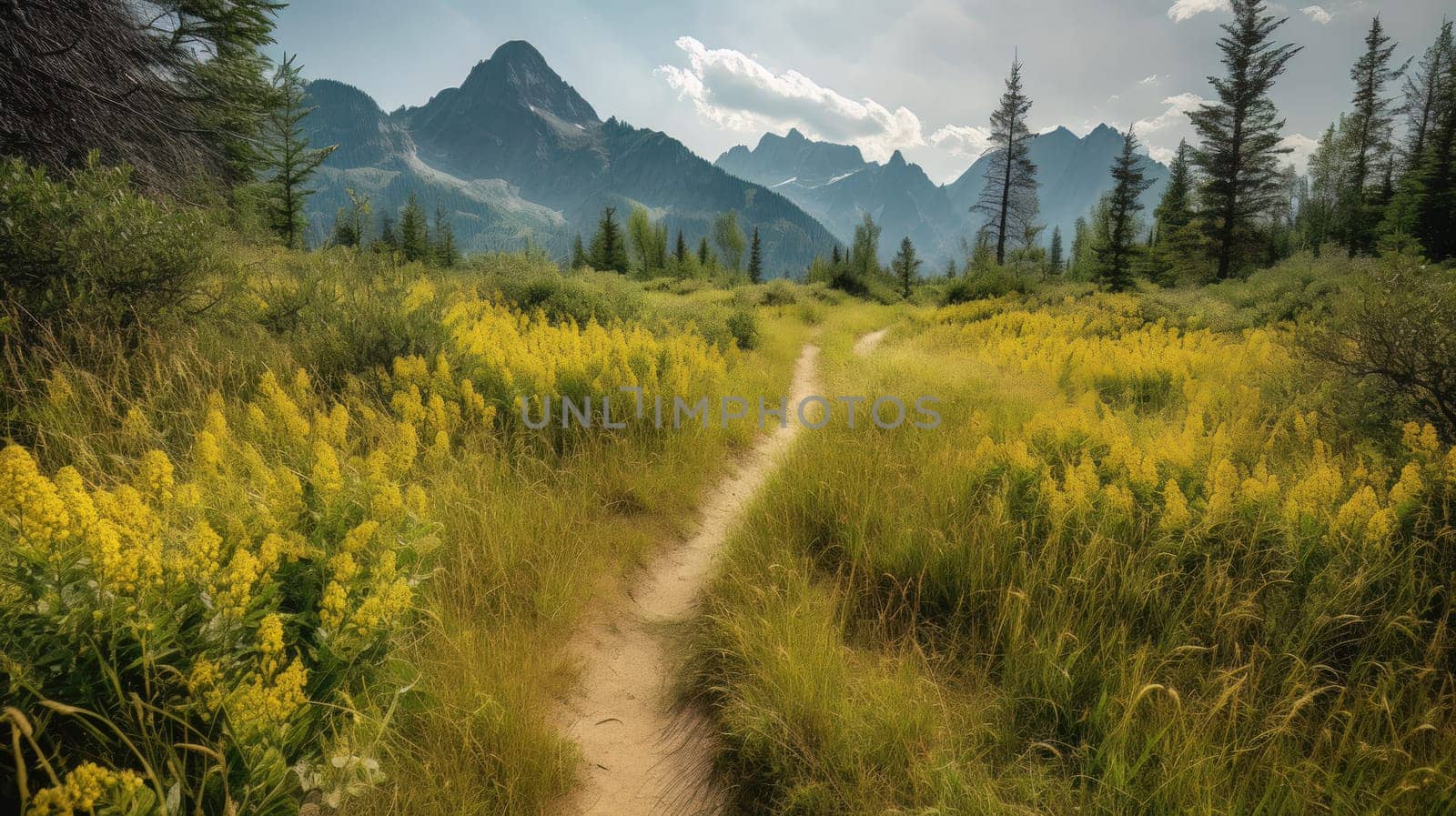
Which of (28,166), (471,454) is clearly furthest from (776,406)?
(28,166)

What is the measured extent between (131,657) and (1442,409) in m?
7.09

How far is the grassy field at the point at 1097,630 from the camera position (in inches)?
77.6

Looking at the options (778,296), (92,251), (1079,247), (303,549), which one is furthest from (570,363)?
(1079,247)

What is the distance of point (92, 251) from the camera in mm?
4164

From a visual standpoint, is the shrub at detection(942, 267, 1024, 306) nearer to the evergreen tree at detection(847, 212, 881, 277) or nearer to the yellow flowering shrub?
the yellow flowering shrub

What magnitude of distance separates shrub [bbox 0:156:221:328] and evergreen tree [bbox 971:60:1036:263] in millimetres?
29599

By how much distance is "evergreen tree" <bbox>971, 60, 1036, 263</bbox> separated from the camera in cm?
2697

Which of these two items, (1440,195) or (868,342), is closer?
(868,342)

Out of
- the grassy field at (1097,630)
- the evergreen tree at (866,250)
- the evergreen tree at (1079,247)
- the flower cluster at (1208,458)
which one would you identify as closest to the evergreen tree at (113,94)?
the grassy field at (1097,630)

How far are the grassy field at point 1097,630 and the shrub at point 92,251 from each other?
5.53 m

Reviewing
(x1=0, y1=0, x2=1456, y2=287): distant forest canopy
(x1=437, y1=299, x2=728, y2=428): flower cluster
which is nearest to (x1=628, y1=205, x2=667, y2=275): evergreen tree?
(x1=0, y1=0, x2=1456, y2=287): distant forest canopy

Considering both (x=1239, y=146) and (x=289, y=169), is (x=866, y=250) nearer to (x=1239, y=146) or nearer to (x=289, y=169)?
(x=1239, y=146)

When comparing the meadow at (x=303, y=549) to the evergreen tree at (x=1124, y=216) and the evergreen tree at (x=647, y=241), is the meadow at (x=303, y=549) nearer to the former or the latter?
the evergreen tree at (x=1124, y=216)

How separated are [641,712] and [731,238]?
60065mm
